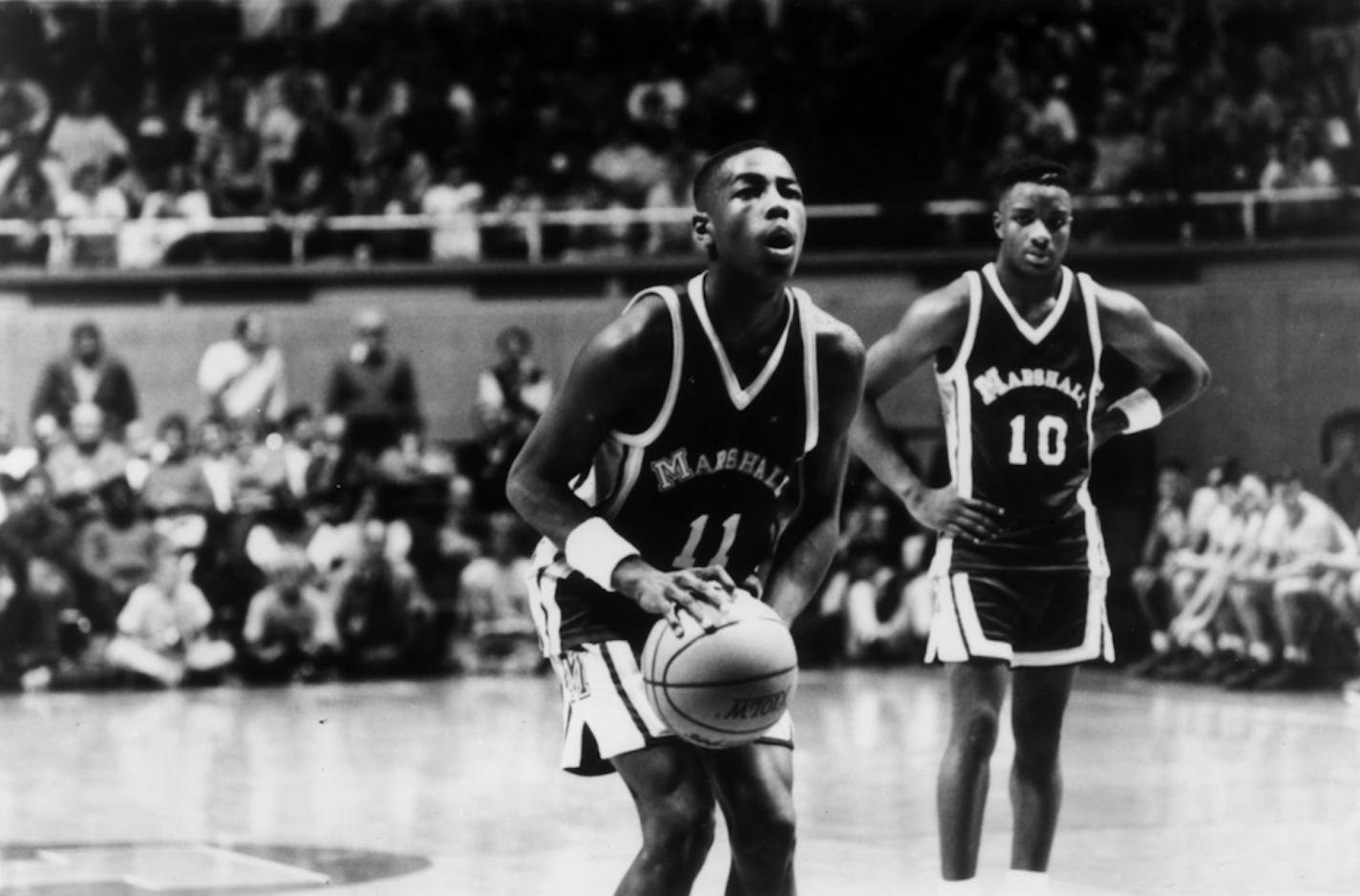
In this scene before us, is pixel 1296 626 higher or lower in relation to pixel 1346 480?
lower

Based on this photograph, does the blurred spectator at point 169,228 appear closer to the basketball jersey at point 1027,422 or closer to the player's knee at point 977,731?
the basketball jersey at point 1027,422

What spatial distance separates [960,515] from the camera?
6.54 meters

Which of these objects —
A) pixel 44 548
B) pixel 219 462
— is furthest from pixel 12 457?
pixel 219 462

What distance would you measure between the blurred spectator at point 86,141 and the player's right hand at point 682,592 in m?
14.2

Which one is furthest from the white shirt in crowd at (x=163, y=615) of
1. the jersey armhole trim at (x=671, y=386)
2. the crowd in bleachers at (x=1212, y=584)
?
the jersey armhole trim at (x=671, y=386)

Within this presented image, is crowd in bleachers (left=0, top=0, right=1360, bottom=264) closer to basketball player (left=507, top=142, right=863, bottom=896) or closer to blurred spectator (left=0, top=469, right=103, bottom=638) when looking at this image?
blurred spectator (left=0, top=469, right=103, bottom=638)

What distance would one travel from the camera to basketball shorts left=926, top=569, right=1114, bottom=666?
643 centimetres

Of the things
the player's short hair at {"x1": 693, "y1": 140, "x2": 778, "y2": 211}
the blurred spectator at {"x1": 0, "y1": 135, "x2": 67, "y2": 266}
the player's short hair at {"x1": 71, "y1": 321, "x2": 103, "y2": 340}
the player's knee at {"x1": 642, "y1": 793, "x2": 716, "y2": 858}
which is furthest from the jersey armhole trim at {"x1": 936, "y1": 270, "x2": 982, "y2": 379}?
the blurred spectator at {"x1": 0, "y1": 135, "x2": 67, "y2": 266}

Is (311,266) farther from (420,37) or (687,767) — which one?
(687,767)

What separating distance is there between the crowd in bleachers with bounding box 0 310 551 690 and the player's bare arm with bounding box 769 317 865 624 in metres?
10.4

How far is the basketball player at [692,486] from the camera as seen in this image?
4.63 meters

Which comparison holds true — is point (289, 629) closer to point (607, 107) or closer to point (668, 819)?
point (607, 107)

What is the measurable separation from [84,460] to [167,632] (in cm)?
→ 141

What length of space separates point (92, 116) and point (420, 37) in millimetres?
2768
